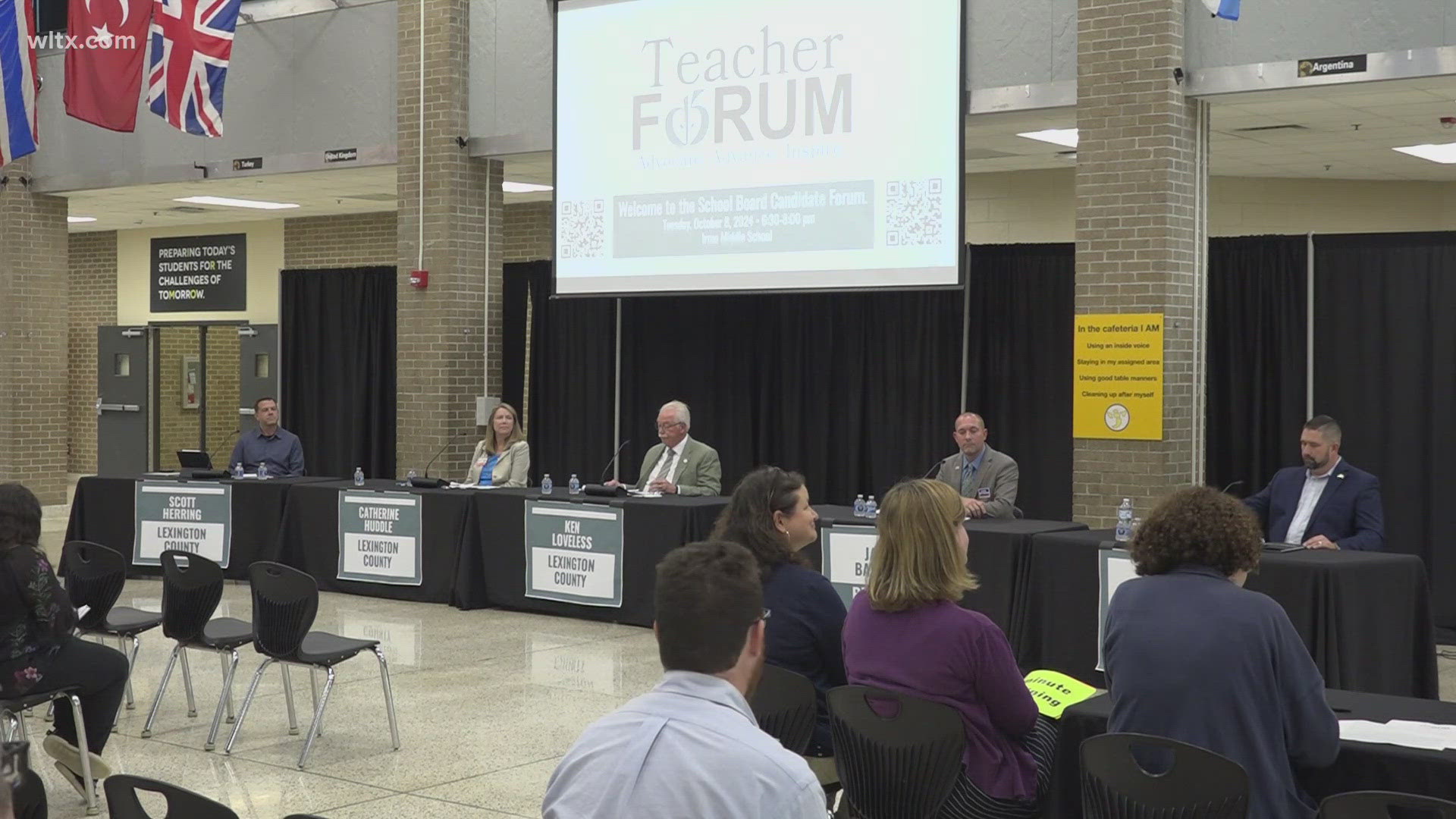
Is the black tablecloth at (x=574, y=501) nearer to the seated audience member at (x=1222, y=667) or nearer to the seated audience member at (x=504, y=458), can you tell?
the seated audience member at (x=504, y=458)

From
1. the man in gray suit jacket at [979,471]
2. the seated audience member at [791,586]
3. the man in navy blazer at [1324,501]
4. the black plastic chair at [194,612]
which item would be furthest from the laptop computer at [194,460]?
the seated audience member at [791,586]

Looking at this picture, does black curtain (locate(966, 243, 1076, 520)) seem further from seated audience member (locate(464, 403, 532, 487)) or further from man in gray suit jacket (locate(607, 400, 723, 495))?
seated audience member (locate(464, 403, 532, 487))

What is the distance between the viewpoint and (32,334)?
1462 centimetres

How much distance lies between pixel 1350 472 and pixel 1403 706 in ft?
12.1

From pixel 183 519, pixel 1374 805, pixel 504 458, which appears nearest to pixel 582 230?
pixel 504 458

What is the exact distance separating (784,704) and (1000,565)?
373cm

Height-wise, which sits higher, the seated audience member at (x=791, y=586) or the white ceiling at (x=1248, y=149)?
the white ceiling at (x=1248, y=149)

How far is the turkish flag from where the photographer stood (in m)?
11.7

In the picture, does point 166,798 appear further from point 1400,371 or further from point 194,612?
point 1400,371

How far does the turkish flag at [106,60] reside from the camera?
11742 millimetres

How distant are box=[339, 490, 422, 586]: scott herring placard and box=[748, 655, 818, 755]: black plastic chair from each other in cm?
624

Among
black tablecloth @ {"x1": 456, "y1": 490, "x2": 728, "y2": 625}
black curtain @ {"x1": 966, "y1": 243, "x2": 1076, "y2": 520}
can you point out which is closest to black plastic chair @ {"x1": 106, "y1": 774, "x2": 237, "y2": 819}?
black tablecloth @ {"x1": 456, "y1": 490, "x2": 728, "y2": 625}

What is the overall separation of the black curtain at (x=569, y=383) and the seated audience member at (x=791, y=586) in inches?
325

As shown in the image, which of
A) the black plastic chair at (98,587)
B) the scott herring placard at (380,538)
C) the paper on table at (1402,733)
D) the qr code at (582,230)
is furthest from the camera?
the qr code at (582,230)
